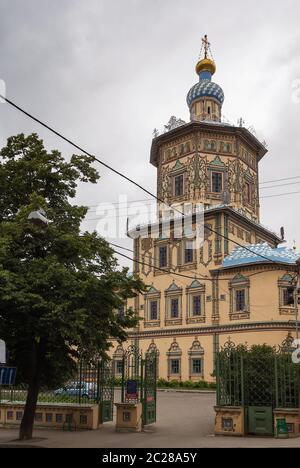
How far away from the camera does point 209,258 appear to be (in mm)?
41375

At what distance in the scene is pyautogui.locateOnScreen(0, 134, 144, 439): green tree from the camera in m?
13.7

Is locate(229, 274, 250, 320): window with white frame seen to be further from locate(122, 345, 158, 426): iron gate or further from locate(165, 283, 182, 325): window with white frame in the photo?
locate(122, 345, 158, 426): iron gate

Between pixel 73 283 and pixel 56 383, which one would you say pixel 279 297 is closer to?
pixel 56 383

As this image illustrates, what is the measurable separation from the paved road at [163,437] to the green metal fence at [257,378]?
1333 millimetres

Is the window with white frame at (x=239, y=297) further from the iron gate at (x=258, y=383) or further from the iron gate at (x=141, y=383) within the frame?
the iron gate at (x=258, y=383)

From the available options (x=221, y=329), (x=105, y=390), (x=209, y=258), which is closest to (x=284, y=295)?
(x=221, y=329)

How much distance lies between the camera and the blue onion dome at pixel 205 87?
46.6 metres

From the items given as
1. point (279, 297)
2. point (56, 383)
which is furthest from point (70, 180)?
point (279, 297)

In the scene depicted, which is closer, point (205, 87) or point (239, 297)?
point (239, 297)

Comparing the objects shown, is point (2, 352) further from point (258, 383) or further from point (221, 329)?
point (221, 329)

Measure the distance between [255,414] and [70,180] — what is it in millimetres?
8873

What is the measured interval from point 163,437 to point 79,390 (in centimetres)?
399

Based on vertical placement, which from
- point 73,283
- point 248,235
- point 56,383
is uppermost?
point 248,235
